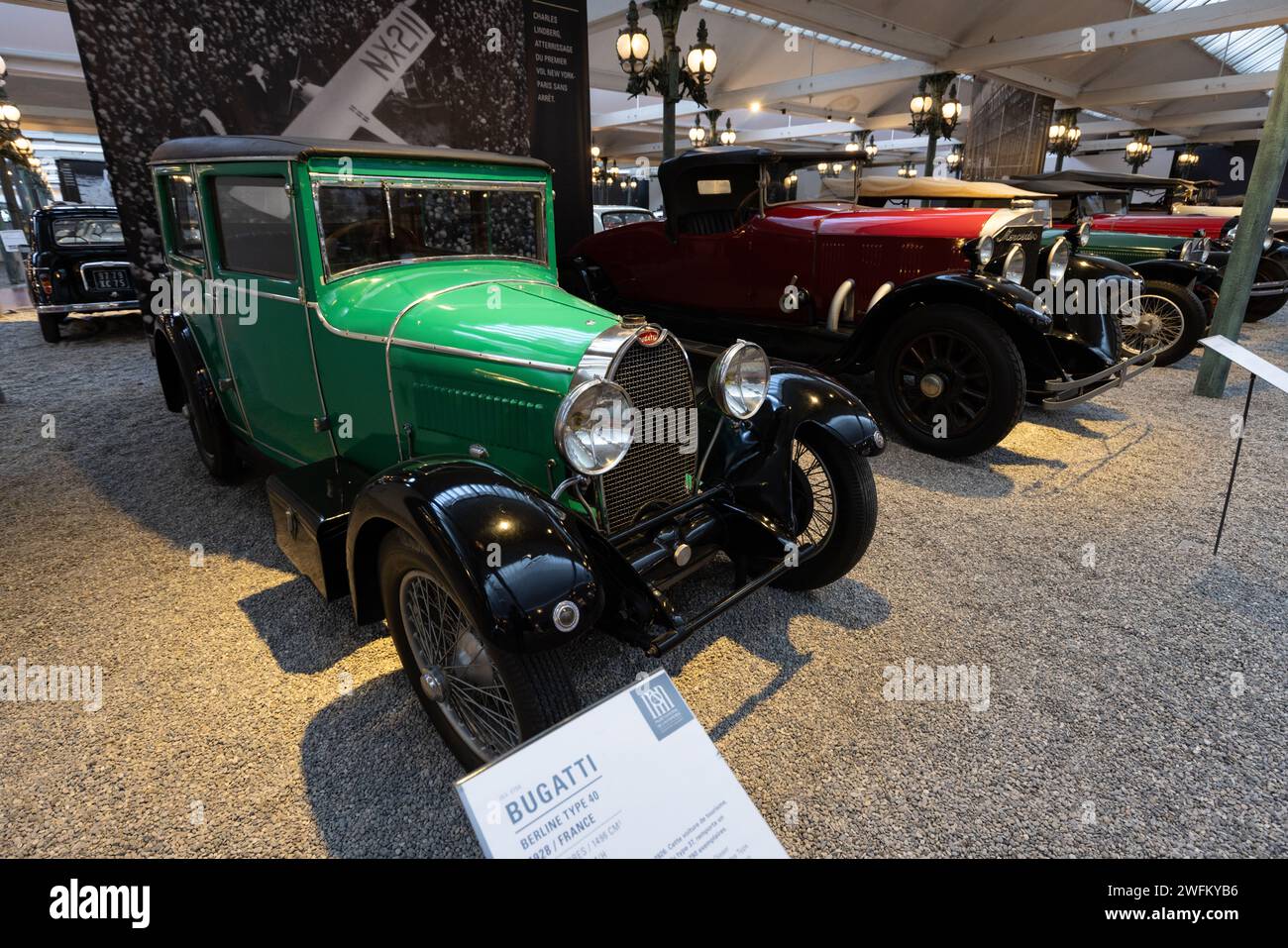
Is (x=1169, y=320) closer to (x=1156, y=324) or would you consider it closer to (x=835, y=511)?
(x=1156, y=324)

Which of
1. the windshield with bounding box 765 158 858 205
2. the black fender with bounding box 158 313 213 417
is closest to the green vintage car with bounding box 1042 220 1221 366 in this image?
the windshield with bounding box 765 158 858 205

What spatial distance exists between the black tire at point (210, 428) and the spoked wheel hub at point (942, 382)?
4.04 metres

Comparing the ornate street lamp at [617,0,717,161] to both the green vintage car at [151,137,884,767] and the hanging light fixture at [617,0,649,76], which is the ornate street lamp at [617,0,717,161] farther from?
the green vintage car at [151,137,884,767]

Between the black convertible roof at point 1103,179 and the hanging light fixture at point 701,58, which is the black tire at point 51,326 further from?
the black convertible roof at point 1103,179

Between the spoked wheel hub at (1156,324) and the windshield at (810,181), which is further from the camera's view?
the spoked wheel hub at (1156,324)

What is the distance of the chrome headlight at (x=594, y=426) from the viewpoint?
1879mm

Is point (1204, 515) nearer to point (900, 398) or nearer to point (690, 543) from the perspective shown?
point (900, 398)


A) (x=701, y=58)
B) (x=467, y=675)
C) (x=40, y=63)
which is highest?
(x=40, y=63)

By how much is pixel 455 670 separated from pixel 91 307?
8078 millimetres

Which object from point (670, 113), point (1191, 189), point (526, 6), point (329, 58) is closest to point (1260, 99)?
point (1191, 189)

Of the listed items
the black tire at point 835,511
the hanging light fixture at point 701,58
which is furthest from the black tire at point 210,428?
the hanging light fixture at point 701,58

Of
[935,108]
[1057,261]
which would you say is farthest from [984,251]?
[935,108]

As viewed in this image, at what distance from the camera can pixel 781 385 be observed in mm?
2654

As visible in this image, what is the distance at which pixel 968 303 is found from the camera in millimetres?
4199
